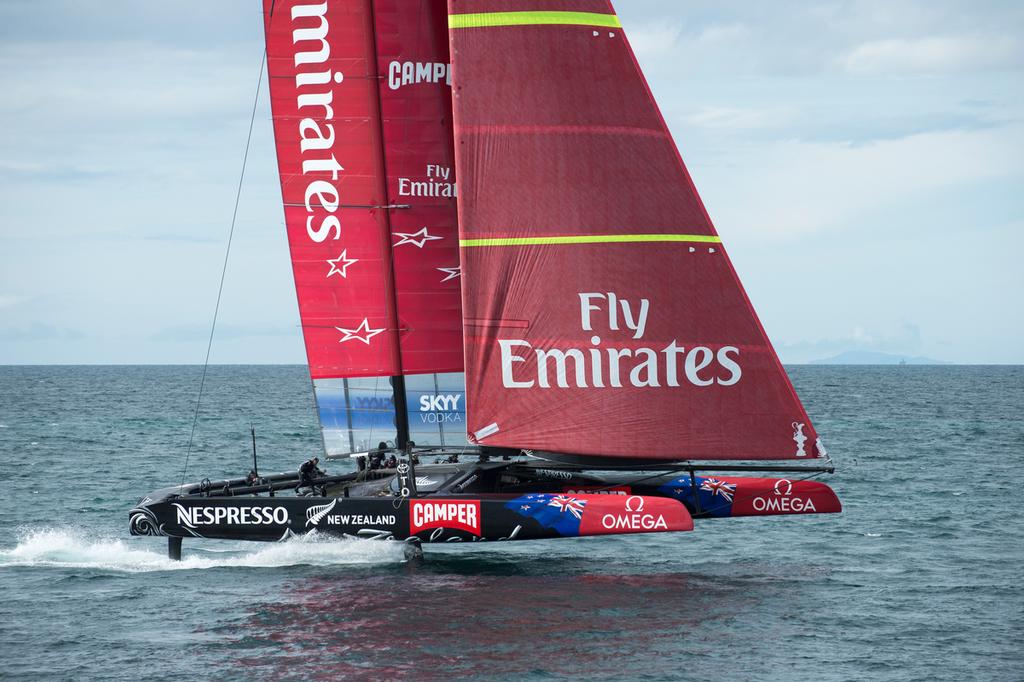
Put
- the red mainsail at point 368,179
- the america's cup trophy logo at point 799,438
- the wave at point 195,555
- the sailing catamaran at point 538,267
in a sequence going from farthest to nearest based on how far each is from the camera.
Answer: the wave at point 195,555 < the red mainsail at point 368,179 < the america's cup trophy logo at point 799,438 < the sailing catamaran at point 538,267

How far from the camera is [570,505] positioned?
1909cm

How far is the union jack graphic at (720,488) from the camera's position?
69.7 ft

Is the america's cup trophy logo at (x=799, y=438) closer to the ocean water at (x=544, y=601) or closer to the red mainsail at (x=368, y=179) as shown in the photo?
the ocean water at (x=544, y=601)

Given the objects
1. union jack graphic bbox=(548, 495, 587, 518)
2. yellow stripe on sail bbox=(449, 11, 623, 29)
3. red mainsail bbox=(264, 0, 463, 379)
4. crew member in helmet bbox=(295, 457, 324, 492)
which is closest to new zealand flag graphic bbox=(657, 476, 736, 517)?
union jack graphic bbox=(548, 495, 587, 518)

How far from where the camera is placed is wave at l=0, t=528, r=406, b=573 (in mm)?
20906

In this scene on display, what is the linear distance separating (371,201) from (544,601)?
7.13 meters

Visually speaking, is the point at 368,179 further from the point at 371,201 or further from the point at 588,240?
the point at 588,240

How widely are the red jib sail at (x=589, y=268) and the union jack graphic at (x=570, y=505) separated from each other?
887mm

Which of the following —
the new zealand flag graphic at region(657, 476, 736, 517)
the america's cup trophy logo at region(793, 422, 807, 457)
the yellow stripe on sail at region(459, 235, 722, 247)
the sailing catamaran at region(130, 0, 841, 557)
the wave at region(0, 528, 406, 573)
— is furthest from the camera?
the new zealand flag graphic at region(657, 476, 736, 517)

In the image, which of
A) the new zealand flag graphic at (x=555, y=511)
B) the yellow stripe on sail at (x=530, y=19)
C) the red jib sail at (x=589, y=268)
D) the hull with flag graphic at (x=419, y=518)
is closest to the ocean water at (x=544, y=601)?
the hull with flag graphic at (x=419, y=518)

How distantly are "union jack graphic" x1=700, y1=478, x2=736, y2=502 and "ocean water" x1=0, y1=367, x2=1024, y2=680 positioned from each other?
1216mm

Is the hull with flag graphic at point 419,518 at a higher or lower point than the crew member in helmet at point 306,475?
lower

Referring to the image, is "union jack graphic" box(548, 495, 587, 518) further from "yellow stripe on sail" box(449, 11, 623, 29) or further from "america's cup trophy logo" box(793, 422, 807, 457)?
"yellow stripe on sail" box(449, 11, 623, 29)

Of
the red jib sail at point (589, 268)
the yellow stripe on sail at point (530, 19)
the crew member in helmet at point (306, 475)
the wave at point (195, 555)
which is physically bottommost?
the wave at point (195, 555)
